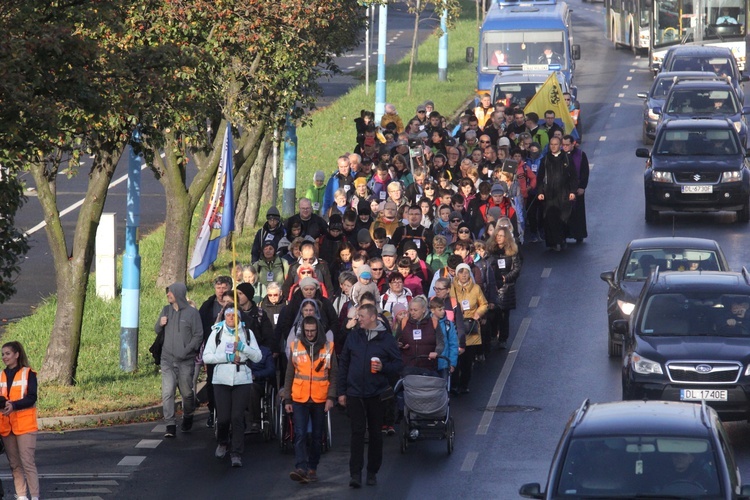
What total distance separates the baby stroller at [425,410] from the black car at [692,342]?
1884 millimetres

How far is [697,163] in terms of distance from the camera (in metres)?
28.9

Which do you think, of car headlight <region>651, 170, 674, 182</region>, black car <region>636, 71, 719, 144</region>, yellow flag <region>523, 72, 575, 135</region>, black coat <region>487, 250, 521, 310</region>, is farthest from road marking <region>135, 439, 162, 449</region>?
black car <region>636, 71, 719, 144</region>

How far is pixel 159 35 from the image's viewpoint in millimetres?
18781

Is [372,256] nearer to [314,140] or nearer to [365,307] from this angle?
[365,307]

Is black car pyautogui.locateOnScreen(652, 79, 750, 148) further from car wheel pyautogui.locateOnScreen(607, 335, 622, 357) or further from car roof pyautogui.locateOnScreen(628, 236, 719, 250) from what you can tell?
car wheel pyautogui.locateOnScreen(607, 335, 622, 357)

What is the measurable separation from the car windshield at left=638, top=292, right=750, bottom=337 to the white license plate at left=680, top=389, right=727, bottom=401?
31.6 inches

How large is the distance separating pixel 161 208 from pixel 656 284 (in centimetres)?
1973

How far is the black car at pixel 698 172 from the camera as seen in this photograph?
28672 millimetres

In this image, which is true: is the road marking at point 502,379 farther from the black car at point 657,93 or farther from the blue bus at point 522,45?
the blue bus at point 522,45

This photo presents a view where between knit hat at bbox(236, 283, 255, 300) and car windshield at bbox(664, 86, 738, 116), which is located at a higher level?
car windshield at bbox(664, 86, 738, 116)

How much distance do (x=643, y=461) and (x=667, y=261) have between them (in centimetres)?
1029

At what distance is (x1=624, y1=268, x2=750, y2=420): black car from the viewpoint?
617 inches

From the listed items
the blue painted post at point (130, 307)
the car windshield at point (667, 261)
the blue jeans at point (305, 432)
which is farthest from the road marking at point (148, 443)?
the car windshield at point (667, 261)

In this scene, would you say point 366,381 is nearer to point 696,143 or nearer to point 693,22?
point 696,143
